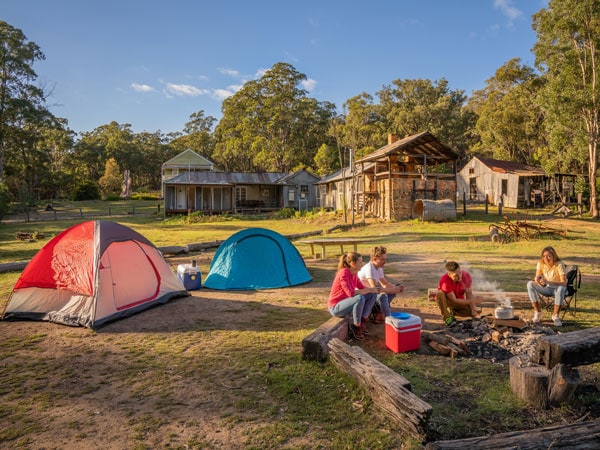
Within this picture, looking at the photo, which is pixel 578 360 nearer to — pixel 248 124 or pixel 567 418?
pixel 567 418

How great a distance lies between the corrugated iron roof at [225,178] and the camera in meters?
35.7

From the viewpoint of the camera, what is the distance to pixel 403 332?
205 inches

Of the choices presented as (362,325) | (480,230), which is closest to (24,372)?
(362,325)

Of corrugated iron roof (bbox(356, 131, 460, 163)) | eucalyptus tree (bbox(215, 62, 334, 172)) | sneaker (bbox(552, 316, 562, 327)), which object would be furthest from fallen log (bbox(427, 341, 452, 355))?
eucalyptus tree (bbox(215, 62, 334, 172))

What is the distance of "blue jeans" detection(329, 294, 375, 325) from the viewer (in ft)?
18.9

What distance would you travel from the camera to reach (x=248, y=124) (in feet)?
173

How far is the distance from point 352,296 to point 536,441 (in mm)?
3234

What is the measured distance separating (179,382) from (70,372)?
57.2 inches

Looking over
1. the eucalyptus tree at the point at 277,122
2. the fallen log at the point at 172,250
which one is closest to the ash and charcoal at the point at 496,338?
the fallen log at the point at 172,250

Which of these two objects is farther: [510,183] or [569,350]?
[510,183]

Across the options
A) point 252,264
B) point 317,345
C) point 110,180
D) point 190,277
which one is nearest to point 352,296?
→ point 317,345

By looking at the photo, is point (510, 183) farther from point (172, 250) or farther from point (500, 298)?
point (500, 298)

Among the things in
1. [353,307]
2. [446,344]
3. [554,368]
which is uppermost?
[353,307]

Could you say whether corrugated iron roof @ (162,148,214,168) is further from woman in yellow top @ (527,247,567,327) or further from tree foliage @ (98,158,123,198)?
woman in yellow top @ (527,247,567,327)
